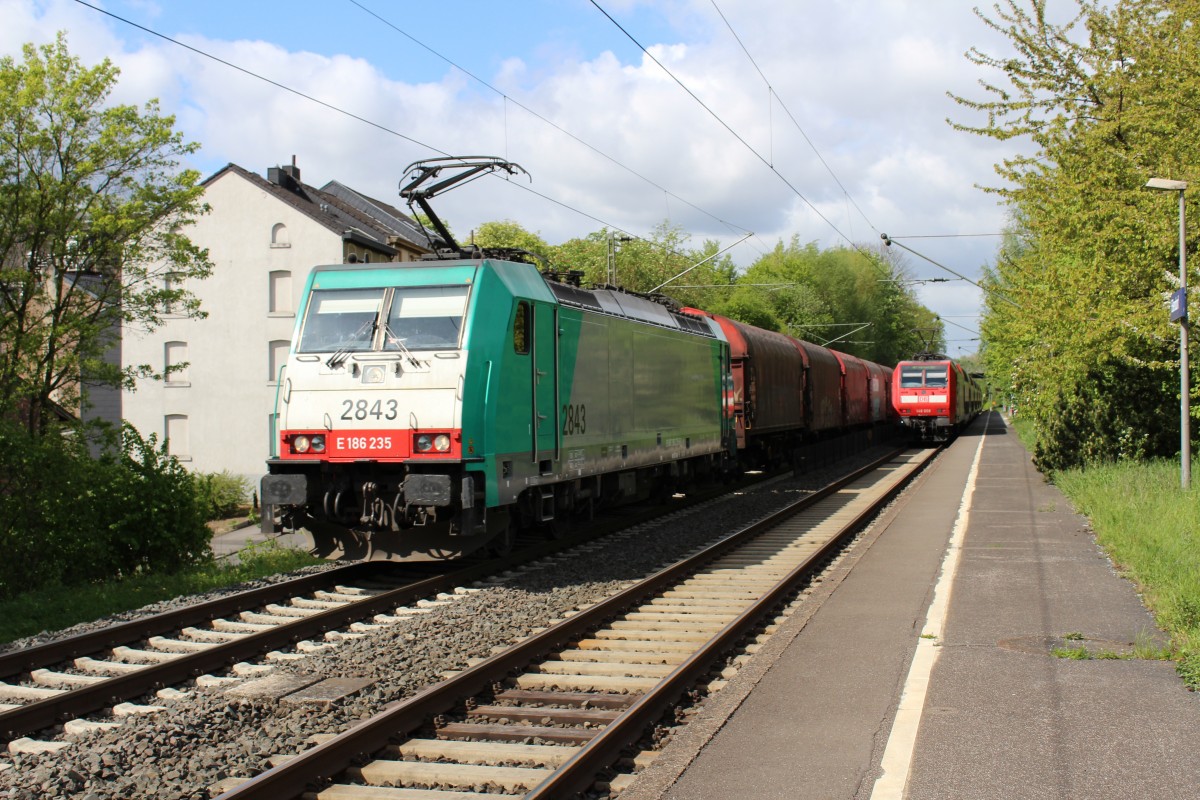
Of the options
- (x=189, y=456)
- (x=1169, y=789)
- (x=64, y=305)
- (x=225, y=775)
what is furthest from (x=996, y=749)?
(x=189, y=456)

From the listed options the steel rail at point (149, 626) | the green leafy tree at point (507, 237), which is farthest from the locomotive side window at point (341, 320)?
the green leafy tree at point (507, 237)

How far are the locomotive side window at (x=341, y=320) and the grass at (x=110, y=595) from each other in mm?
2458

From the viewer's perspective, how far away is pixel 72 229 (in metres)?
17.7

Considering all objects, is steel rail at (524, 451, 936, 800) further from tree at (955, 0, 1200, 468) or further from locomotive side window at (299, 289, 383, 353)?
tree at (955, 0, 1200, 468)

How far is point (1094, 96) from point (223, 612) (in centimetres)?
1592

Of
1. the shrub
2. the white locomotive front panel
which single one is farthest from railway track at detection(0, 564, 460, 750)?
the shrub

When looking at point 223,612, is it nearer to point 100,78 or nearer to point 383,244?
point 100,78

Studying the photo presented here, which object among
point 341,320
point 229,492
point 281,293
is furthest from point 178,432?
point 341,320

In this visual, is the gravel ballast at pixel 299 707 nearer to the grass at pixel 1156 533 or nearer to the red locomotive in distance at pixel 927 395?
the grass at pixel 1156 533

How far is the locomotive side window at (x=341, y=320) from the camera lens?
10648mm

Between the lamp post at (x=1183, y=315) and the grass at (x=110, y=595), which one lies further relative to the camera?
the lamp post at (x=1183, y=315)

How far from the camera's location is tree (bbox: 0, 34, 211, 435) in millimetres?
17266

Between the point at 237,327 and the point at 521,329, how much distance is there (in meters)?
30.1

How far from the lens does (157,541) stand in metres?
12.8
